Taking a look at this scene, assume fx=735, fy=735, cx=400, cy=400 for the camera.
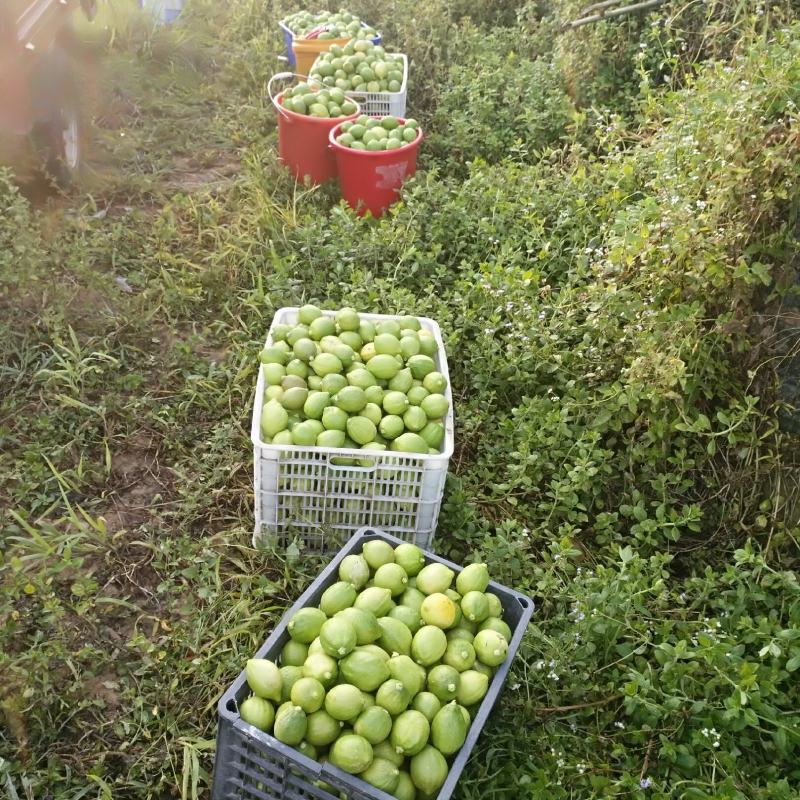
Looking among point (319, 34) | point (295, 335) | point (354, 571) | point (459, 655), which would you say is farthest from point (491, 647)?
point (319, 34)

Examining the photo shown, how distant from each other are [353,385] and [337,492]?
49 cm

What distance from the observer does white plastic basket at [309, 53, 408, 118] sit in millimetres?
6141

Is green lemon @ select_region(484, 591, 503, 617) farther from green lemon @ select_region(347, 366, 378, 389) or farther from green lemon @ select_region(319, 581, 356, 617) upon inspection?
green lemon @ select_region(347, 366, 378, 389)

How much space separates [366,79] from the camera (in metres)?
6.17

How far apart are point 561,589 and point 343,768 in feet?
4.11

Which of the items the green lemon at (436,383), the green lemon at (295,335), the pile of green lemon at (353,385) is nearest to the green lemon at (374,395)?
the pile of green lemon at (353,385)

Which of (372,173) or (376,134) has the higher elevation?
(376,134)

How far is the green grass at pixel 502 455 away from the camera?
2.63 meters

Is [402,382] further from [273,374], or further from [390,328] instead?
[273,374]

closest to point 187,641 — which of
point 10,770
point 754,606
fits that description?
point 10,770

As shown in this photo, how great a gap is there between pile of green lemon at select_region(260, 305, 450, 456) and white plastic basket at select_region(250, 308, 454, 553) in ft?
0.21

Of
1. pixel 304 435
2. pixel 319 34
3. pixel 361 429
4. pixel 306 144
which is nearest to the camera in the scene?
pixel 304 435

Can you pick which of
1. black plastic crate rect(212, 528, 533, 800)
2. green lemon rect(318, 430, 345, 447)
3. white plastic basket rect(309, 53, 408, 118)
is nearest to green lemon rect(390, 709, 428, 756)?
black plastic crate rect(212, 528, 533, 800)

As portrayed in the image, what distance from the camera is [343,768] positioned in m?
2.07
